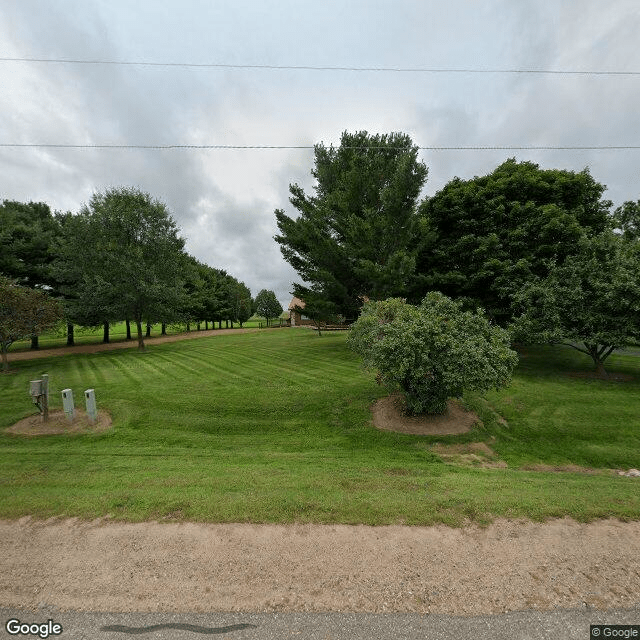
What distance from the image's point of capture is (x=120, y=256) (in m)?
23.2

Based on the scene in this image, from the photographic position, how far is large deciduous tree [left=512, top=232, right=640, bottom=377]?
12656mm

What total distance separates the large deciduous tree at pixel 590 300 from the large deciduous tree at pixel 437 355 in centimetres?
601

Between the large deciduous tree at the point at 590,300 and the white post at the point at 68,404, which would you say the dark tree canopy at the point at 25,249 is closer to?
the white post at the point at 68,404

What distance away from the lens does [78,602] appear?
3.18 metres

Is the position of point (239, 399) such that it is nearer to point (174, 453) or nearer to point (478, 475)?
point (174, 453)

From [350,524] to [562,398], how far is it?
39.1 feet

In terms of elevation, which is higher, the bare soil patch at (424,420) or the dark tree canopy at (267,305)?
the dark tree canopy at (267,305)

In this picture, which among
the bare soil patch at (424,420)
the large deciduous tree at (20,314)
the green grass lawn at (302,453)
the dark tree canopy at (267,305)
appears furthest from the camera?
the dark tree canopy at (267,305)

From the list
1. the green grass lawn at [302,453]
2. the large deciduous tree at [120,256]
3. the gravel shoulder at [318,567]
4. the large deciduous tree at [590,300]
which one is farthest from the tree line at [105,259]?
the large deciduous tree at [590,300]

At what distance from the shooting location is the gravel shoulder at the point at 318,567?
3.19 metres

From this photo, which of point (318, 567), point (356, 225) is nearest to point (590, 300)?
point (356, 225)

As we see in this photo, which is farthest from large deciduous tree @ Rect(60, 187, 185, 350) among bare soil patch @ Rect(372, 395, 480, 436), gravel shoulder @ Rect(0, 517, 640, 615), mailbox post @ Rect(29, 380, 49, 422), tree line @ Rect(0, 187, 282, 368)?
gravel shoulder @ Rect(0, 517, 640, 615)

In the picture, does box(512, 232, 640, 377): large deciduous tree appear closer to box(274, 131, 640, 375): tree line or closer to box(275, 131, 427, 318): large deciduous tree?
box(274, 131, 640, 375): tree line

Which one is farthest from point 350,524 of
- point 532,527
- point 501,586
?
point 532,527
